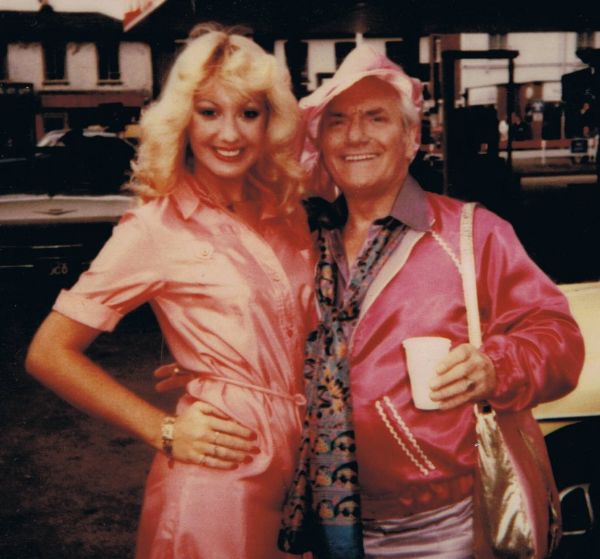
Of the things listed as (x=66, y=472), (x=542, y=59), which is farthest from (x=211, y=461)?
(x=542, y=59)

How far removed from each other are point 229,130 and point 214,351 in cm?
56

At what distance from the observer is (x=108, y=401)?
1.89 m

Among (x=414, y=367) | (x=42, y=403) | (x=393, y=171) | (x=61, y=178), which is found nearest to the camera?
(x=414, y=367)

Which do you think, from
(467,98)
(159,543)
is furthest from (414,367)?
(467,98)

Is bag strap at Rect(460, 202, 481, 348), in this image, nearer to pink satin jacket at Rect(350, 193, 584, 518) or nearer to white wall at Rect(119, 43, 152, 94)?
pink satin jacket at Rect(350, 193, 584, 518)

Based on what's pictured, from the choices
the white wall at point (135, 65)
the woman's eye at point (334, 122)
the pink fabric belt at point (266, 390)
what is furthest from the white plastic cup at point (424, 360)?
the white wall at point (135, 65)

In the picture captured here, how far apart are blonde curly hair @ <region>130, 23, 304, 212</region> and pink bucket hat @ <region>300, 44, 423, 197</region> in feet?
0.17

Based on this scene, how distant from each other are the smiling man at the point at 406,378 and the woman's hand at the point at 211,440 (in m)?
0.15

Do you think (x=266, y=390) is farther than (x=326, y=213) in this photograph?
No

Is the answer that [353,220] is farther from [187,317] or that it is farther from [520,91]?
[520,91]

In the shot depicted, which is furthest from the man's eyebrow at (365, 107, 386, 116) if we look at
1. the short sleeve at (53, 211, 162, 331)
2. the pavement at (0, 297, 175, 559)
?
the pavement at (0, 297, 175, 559)

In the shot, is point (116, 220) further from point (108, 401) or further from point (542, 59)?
point (542, 59)

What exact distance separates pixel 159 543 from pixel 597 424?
176cm

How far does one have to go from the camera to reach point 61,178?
8680 millimetres
